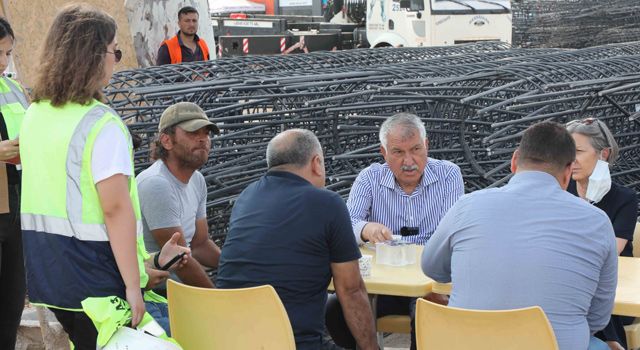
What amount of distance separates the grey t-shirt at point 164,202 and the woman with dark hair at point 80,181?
3.07ft

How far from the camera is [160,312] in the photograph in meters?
3.68

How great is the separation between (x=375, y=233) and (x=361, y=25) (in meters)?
18.8

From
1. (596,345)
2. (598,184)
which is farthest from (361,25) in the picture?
(596,345)

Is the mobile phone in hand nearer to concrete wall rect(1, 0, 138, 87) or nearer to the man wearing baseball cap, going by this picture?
the man wearing baseball cap

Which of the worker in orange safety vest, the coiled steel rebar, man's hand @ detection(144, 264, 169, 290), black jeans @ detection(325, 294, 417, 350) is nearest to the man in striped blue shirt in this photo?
black jeans @ detection(325, 294, 417, 350)

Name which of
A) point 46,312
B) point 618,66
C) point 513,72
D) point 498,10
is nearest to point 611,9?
point 498,10

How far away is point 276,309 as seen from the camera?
3127 mm

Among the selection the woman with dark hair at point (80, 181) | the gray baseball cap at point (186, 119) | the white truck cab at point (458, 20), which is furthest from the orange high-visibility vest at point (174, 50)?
the white truck cab at point (458, 20)

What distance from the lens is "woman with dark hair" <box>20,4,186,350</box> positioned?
3055 millimetres

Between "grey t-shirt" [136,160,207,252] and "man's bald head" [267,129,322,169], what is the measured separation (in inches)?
26.0

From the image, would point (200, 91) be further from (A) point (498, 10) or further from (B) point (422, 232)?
(A) point (498, 10)

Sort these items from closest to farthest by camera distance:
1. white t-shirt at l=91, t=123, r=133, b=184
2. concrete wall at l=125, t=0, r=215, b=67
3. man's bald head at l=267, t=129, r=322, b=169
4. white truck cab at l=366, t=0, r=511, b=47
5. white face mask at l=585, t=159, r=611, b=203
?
1. white t-shirt at l=91, t=123, r=133, b=184
2. man's bald head at l=267, t=129, r=322, b=169
3. white face mask at l=585, t=159, r=611, b=203
4. concrete wall at l=125, t=0, r=215, b=67
5. white truck cab at l=366, t=0, r=511, b=47

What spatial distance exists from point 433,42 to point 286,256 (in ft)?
46.2

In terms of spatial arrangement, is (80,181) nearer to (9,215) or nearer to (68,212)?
(68,212)
